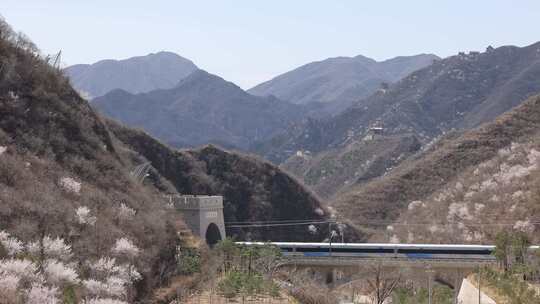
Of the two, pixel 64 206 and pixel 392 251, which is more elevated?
pixel 64 206

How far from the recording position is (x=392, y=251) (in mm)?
64438

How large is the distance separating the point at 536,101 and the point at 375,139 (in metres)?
75.6

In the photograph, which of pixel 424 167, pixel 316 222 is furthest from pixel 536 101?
pixel 316 222

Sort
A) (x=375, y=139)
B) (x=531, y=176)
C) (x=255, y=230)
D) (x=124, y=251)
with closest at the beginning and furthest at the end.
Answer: (x=124, y=251) → (x=531, y=176) → (x=255, y=230) → (x=375, y=139)

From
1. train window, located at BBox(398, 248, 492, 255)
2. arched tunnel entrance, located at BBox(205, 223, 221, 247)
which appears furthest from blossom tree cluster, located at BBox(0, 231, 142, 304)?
train window, located at BBox(398, 248, 492, 255)

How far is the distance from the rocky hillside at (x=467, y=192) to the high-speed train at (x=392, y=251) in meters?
11.3

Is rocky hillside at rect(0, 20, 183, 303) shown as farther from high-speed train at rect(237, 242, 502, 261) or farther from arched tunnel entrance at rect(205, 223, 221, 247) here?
high-speed train at rect(237, 242, 502, 261)

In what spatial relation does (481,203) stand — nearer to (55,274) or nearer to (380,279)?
(380,279)

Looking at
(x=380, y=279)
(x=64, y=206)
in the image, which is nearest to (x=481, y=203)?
(x=380, y=279)

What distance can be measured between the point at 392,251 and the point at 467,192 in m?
32.9

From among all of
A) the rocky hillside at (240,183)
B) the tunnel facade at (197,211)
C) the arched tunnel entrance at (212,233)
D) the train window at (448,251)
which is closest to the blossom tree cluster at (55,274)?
the tunnel facade at (197,211)

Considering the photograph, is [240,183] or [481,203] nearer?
[481,203]

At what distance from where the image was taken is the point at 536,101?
118000 mm

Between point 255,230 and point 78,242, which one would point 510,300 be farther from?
point 255,230
